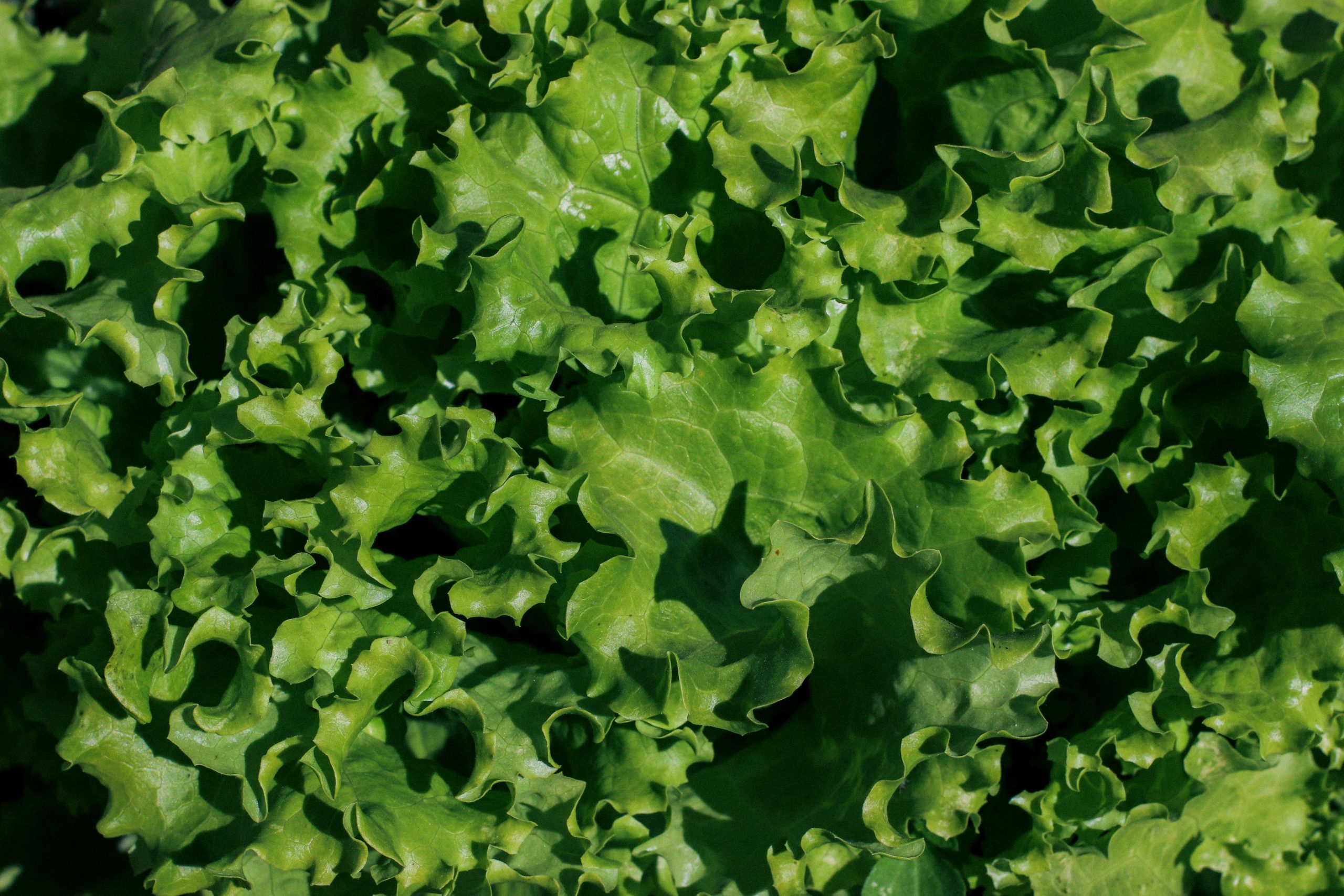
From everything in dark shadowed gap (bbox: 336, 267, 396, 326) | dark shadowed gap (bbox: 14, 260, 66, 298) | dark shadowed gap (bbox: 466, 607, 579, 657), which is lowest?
dark shadowed gap (bbox: 466, 607, 579, 657)

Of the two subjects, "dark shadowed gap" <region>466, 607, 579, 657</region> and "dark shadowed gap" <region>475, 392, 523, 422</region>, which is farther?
"dark shadowed gap" <region>475, 392, 523, 422</region>

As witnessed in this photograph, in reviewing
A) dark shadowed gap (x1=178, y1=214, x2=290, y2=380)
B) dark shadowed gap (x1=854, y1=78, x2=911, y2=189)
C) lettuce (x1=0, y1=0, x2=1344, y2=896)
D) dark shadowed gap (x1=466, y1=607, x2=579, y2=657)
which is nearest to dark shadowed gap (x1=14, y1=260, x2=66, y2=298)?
lettuce (x1=0, y1=0, x2=1344, y2=896)

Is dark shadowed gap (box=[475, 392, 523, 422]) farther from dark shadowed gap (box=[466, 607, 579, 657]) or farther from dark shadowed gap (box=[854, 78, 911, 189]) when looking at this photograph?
dark shadowed gap (box=[854, 78, 911, 189])

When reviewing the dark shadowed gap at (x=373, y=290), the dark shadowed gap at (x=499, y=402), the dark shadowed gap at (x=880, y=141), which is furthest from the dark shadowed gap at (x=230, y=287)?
the dark shadowed gap at (x=880, y=141)

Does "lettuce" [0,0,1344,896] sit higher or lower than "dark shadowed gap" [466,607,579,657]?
higher

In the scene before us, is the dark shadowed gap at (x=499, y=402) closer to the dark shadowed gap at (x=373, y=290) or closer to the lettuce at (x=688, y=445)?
the lettuce at (x=688, y=445)

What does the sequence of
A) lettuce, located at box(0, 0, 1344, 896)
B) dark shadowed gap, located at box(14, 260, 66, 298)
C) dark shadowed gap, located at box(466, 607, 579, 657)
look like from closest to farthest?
lettuce, located at box(0, 0, 1344, 896) < dark shadowed gap, located at box(466, 607, 579, 657) < dark shadowed gap, located at box(14, 260, 66, 298)

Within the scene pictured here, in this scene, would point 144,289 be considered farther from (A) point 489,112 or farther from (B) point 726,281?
(B) point 726,281

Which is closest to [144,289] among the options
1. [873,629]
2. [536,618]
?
[536,618]

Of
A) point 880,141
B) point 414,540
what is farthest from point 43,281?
point 880,141

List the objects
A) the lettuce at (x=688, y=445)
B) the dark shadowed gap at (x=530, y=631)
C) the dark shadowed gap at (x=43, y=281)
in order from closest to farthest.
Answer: the lettuce at (x=688, y=445)
the dark shadowed gap at (x=530, y=631)
the dark shadowed gap at (x=43, y=281)
